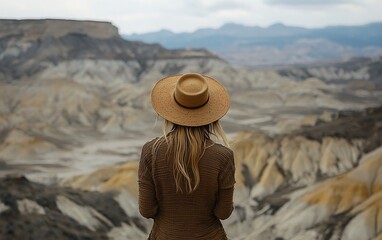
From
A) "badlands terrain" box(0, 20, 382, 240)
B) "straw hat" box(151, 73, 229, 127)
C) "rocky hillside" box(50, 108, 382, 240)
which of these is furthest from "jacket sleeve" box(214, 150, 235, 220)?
"rocky hillside" box(50, 108, 382, 240)

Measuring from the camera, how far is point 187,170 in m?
3.19

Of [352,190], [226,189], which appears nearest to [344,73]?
[352,190]

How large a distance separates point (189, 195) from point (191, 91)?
26.2 inches

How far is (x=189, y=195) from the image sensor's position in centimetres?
327

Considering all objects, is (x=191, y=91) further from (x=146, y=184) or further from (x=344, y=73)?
(x=344, y=73)

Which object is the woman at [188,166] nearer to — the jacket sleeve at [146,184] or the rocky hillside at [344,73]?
the jacket sleeve at [146,184]

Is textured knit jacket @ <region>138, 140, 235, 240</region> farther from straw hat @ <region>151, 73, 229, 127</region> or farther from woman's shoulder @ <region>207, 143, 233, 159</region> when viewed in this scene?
straw hat @ <region>151, 73, 229, 127</region>

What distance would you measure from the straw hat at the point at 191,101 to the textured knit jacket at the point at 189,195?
0.19 metres

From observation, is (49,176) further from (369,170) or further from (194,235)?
(194,235)

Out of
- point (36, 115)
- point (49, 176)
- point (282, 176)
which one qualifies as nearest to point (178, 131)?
point (282, 176)

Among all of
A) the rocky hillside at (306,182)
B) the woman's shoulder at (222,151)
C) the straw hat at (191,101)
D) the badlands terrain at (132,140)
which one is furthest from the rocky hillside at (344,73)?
the woman's shoulder at (222,151)

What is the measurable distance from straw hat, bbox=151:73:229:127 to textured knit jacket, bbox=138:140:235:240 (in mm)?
187

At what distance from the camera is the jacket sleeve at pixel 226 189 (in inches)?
127

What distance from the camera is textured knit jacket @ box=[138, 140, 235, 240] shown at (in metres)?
3.22
